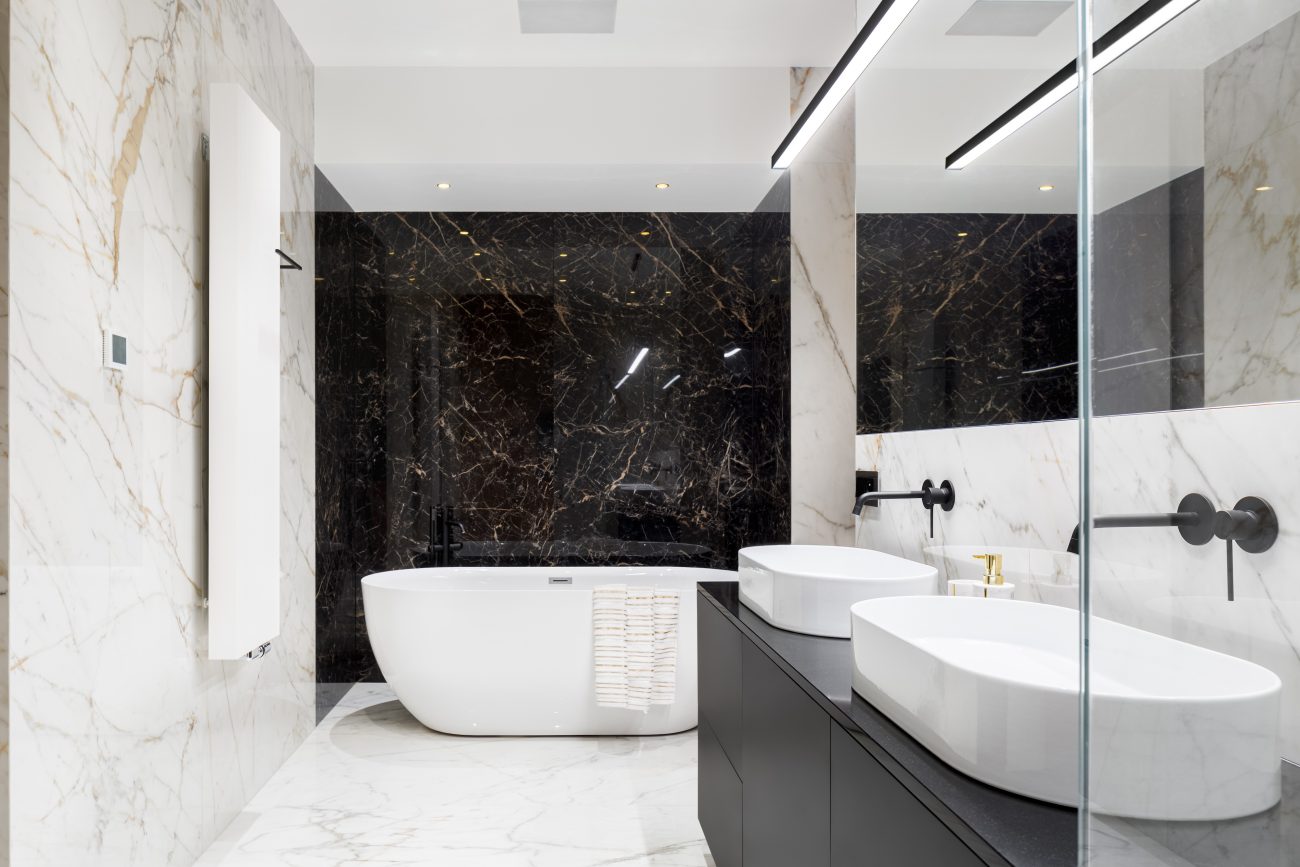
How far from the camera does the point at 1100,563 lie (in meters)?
0.55

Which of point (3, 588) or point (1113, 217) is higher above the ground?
point (1113, 217)

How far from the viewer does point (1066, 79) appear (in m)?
1.50

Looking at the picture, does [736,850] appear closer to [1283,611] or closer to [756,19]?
[1283,611]

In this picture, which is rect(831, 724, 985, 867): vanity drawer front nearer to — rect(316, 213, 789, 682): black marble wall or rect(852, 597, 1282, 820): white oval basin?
rect(852, 597, 1282, 820): white oval basin

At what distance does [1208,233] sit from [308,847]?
8.88ft

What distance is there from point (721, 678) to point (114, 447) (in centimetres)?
155

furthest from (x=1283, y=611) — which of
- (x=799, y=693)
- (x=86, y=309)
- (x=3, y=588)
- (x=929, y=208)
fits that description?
(x=86, y=309)

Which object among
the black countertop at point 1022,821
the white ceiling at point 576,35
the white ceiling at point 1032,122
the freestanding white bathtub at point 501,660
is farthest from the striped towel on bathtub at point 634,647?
the white ceiling at point 576,35

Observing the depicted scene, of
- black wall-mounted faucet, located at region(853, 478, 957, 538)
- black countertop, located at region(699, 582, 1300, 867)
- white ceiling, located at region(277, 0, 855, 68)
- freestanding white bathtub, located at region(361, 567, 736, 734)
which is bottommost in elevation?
freestanding white bathtub, located at region(361, 567, 736, 734)

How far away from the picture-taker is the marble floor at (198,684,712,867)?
2342 millimetres

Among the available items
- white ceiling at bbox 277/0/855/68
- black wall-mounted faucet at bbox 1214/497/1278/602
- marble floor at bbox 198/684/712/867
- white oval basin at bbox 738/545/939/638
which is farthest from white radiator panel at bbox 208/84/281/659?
black wall-mounted faucet at bbox 1214/497/1278/602

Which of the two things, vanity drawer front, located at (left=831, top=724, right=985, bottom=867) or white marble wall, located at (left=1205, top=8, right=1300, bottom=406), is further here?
vanity drawer front, located at (left=831, top=724, right=985, bottom=867)

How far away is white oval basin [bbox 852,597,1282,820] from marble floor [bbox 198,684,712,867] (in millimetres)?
1457

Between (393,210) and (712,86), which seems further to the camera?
(393,210)
